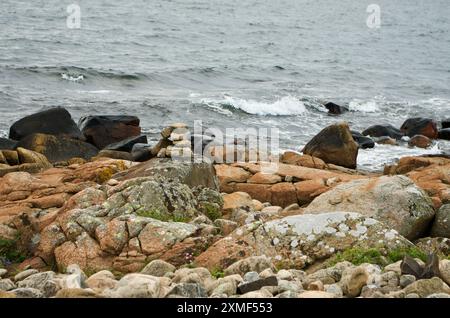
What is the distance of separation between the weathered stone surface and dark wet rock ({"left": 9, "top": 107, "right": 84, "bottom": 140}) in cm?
1528

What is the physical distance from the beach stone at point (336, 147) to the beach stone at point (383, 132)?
8219mm

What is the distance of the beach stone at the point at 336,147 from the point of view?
2373 cm

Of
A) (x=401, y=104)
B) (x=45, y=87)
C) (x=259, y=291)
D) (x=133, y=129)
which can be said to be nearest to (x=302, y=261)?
(x=259, y=291)

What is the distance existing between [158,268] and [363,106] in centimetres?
3164

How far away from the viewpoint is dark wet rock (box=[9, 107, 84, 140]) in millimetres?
24484

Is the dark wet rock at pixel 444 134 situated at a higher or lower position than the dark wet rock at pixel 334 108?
lower

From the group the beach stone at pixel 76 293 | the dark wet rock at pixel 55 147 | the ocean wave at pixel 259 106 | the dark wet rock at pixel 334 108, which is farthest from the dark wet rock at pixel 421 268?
A: the dark wet rock at pixel 334 108

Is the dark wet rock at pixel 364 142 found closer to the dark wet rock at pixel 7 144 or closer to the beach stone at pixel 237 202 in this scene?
the dark wet rock at pixel 7 144

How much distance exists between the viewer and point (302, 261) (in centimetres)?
999

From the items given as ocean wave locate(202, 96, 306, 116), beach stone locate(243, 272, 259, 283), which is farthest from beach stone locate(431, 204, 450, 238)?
ocean wave locate(202, 96, 306, 116)

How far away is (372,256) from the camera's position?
9.79m

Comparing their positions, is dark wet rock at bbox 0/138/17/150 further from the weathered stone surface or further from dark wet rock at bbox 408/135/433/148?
dark wet rock at bbox 408/135/433/148
